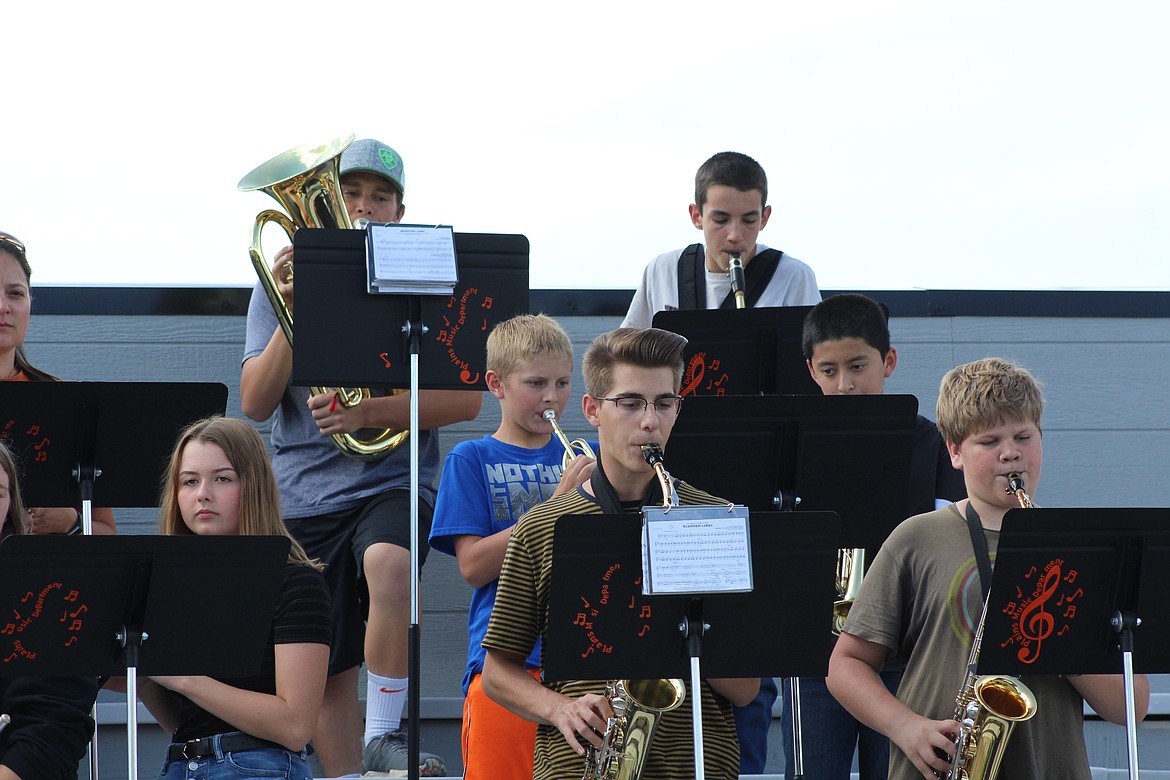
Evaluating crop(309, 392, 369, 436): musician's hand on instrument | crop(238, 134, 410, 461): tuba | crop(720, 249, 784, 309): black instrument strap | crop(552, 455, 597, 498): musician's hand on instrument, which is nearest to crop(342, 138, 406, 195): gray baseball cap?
crop(238, 134, 410, 461): tuba

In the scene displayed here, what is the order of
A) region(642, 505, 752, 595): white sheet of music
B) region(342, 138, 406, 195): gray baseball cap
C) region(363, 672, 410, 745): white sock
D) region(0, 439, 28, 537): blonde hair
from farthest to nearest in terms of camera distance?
region(342, 138, 406, 195): gray baseball cap
region(363, 672, 410, 745): white sock
region(0, 439, 28, 537): blonde hair
region(642, 505, 752, 595): white sheet of music

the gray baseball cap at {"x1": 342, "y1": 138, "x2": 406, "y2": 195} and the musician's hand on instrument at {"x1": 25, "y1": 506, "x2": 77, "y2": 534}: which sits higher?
the gray baseball cap at {"x1": 342, "y1": 138, "x2": 406, "y2": 195}

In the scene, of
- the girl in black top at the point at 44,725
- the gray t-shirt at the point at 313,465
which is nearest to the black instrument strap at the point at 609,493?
the girl in black top at the point at 44,725

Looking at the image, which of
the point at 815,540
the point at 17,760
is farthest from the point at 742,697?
the point at 17,760

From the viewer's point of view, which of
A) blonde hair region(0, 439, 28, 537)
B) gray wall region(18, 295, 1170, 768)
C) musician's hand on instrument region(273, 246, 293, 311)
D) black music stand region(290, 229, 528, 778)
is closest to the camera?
blonde hair region(0, 439, 28, 537)

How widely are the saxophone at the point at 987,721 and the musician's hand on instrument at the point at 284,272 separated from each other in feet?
7.89

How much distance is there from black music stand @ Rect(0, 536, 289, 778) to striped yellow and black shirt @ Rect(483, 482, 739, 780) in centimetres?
50

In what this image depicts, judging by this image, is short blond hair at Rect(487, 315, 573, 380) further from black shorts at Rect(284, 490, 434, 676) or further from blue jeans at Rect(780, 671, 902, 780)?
blue jeans at Rect(780, 671, 902, 780)

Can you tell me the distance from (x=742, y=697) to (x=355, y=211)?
2.41 meters

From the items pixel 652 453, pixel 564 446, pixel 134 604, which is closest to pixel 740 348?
pixel 564 446

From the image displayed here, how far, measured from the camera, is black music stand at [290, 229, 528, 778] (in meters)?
3.65

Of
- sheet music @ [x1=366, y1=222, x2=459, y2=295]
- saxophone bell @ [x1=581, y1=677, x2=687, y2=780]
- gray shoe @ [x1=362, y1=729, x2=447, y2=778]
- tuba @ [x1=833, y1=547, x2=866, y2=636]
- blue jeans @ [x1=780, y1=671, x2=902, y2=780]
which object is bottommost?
gray shoe @ [x1=362, y1=729, x2=447, y2=778]

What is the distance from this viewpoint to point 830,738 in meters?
3.96

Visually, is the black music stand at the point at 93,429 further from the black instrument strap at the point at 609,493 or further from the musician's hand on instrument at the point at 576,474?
the black instrument strap at the point at 609,493
